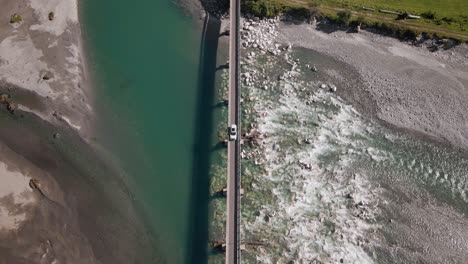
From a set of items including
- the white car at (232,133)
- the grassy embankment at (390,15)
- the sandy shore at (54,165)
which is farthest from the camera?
the grassy embankment at (390,15)

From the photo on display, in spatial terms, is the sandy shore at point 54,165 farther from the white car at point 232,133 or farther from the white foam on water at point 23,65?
the white car at point 232,133

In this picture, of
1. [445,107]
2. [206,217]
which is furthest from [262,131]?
[445,107]

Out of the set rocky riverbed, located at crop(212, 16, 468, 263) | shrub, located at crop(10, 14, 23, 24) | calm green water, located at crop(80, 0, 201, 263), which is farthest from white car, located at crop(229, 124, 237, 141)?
shrub, located at crop(10, 14, 23, 24)

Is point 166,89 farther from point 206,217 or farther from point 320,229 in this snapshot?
point 320,229

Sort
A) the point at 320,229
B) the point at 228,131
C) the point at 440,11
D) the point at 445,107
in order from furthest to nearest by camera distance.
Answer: the point at 440,11
the point at 445,107
the point at 228,131
the point at 320,229

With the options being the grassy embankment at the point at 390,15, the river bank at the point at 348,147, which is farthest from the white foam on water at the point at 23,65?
the grassy embankment at the point at 390,15

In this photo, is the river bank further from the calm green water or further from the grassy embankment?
the calm green water

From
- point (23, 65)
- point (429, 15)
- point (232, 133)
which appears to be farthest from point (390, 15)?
point (23, 65)
